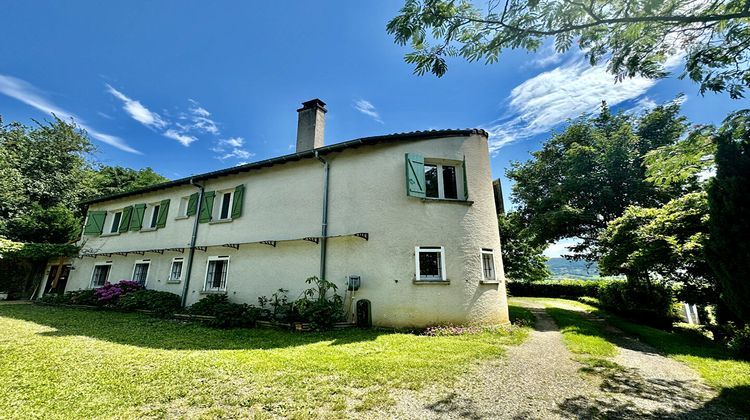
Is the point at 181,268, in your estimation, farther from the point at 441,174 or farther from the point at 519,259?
the point at 519,259

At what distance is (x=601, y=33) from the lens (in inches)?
192

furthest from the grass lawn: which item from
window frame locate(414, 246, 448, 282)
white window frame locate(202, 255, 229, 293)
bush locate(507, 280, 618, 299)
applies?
bush locate(507, 280, 618, 299)

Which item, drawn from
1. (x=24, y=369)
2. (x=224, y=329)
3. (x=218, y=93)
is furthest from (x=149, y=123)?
Answer: (x=24, y=369)

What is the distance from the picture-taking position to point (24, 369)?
16.0 feet

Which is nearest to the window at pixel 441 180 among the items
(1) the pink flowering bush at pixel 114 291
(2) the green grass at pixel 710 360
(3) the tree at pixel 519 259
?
(2) the green grass at pixel 710 360

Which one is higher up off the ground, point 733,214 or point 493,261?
point 733,214

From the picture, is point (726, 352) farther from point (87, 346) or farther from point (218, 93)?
point (218, 93)

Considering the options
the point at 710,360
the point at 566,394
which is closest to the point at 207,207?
the point at 566,394

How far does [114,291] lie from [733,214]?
19547mm

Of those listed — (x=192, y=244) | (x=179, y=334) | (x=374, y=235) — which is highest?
(x=192, y=244)

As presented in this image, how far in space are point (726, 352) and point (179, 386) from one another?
38.8ft

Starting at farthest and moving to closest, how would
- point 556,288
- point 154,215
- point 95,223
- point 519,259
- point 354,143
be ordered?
point 519,259 → point 556,288 → point 95,223 → point 154,215 → point 354,143

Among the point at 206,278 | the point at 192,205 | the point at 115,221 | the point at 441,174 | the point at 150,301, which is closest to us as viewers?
the point at 441,174

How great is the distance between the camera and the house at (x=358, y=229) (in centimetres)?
941
